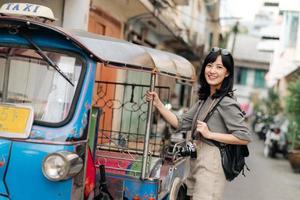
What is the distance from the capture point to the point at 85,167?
346 cm

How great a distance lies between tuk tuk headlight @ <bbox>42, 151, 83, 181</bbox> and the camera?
3.10 m

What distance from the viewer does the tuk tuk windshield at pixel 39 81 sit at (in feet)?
11.1

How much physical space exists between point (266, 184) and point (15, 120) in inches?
287

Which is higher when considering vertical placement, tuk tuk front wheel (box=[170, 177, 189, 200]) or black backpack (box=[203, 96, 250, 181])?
black backpack (box=[203, 96, 250, 181])

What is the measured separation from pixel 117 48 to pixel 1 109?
0.95 m

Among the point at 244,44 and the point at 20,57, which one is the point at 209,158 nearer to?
the point at 20,57

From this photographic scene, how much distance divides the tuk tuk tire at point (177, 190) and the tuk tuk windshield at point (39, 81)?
146cm

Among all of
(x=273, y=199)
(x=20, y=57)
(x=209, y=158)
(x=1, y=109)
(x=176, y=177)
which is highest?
(x=20, y=57)

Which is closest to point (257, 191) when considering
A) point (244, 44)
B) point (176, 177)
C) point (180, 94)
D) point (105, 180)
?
point (176, 177)

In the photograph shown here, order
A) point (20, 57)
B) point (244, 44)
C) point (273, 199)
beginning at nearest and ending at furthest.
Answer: point (20, 57) < point (273, 199) < point (244, 44)

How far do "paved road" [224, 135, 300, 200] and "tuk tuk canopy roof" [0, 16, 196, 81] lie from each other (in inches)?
159

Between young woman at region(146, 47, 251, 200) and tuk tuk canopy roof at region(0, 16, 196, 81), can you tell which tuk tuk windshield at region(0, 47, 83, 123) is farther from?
young woman at region(146, 47, 251, 200)

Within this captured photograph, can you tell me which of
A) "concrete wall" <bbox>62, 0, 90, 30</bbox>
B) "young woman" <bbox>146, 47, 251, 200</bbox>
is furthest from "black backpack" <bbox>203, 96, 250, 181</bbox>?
"concrete wall" <bbox>62, 0, 90, 30</bbox>

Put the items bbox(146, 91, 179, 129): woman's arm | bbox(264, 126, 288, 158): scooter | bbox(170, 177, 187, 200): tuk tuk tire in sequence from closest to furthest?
bbox(146, 91, 179, 129): woman's arm, bbox(170, 177, 187, 200): tuk tuk tire, bbox(264, 126, 288, 158): scooter
